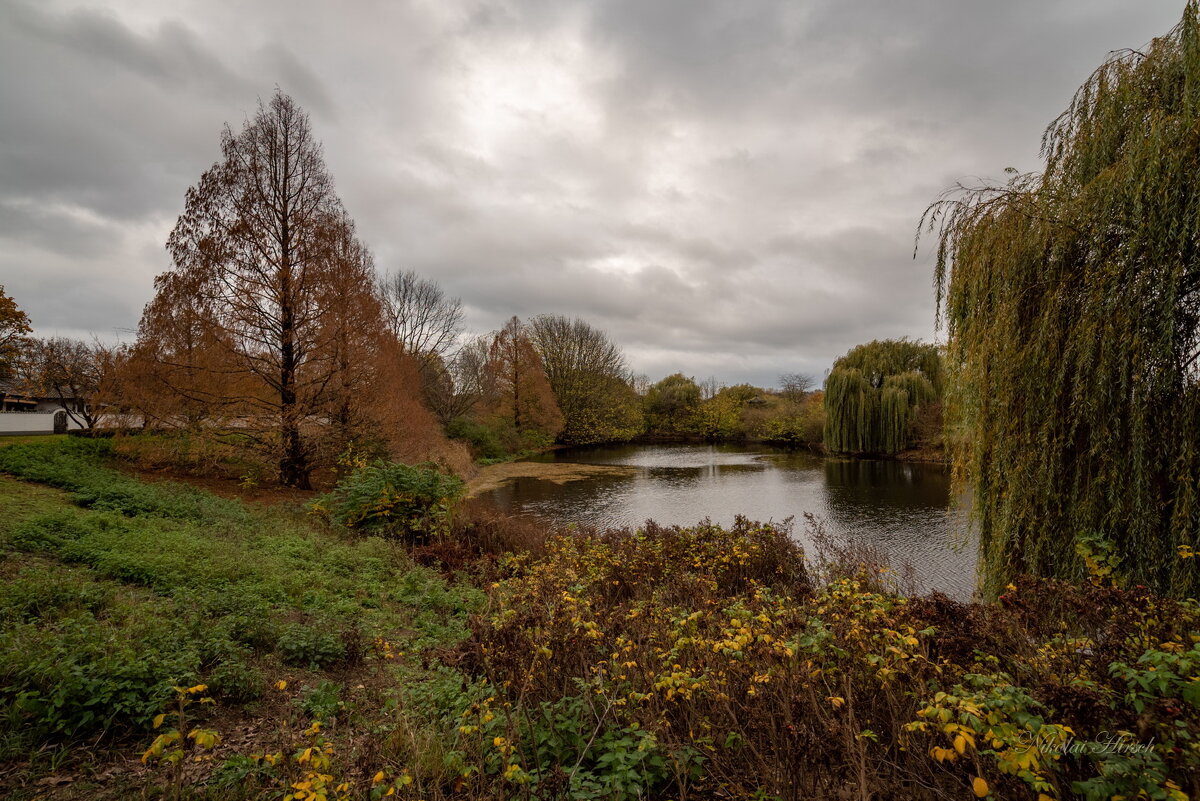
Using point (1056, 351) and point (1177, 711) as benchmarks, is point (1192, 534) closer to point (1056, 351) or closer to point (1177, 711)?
point (1056, 351)

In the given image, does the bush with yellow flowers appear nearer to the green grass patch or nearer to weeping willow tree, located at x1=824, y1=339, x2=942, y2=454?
the green grass patch

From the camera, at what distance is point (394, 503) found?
33.7ft

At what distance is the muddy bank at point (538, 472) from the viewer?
2267cm

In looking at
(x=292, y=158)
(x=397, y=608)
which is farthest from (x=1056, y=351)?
(x=292, y=158)

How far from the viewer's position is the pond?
11.2 m

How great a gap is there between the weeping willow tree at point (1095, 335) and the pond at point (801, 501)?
1.82 meters

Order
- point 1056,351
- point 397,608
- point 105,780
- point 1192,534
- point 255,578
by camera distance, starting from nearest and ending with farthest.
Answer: point 105,780
point 1192,534
point 1056,351
point 255,578
point 397,608

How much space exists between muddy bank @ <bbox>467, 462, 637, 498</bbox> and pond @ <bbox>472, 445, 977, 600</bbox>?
0.53 meters

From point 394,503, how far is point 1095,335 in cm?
1061

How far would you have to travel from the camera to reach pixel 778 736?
8.55ft

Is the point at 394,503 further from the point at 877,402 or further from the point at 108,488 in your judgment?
the point at 877,402

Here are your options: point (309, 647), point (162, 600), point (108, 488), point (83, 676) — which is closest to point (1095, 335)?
point (309, 647)

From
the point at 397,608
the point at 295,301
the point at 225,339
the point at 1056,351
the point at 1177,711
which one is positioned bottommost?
the point at 397,608

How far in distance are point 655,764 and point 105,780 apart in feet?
9.82
